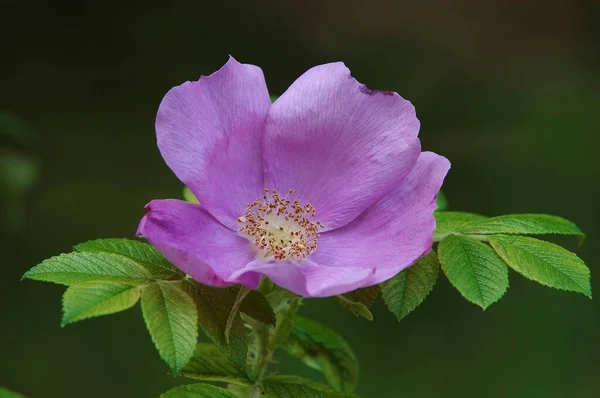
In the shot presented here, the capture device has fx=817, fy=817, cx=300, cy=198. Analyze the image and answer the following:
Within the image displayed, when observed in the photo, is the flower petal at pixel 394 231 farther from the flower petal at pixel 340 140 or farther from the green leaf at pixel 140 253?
the green leaf at pixel 140 253

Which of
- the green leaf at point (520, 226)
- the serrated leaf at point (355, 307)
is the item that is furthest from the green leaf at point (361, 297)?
the green leaf at point (520, 226)

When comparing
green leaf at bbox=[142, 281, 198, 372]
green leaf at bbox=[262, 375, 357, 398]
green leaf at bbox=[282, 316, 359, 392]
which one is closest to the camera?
green leaf at bbox=[142, 281, 198, 372]

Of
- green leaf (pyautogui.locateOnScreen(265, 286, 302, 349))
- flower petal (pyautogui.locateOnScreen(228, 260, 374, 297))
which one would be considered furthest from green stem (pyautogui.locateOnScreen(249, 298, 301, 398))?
flower petal (pyautogui.locateOnScreen(228, 260, 374, 297))

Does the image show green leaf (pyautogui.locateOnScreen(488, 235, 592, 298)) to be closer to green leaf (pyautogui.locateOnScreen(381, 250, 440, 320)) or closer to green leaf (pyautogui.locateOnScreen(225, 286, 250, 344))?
green leaf (pyautogui.locateOnScreen(381, 250, 440, 320))

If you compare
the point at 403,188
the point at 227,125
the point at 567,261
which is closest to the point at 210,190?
the point at 227,125

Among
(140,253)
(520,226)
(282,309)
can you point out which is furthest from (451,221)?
(140,253)

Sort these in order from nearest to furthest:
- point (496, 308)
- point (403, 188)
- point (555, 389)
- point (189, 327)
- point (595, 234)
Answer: point (189, 327) → point (403, 188) → point (555, 389) → point (496, 308) → point (595, 234)

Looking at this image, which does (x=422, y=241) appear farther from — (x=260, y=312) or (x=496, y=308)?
(x=496, y=308)

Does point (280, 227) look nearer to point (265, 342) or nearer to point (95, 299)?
point (265, 342)
